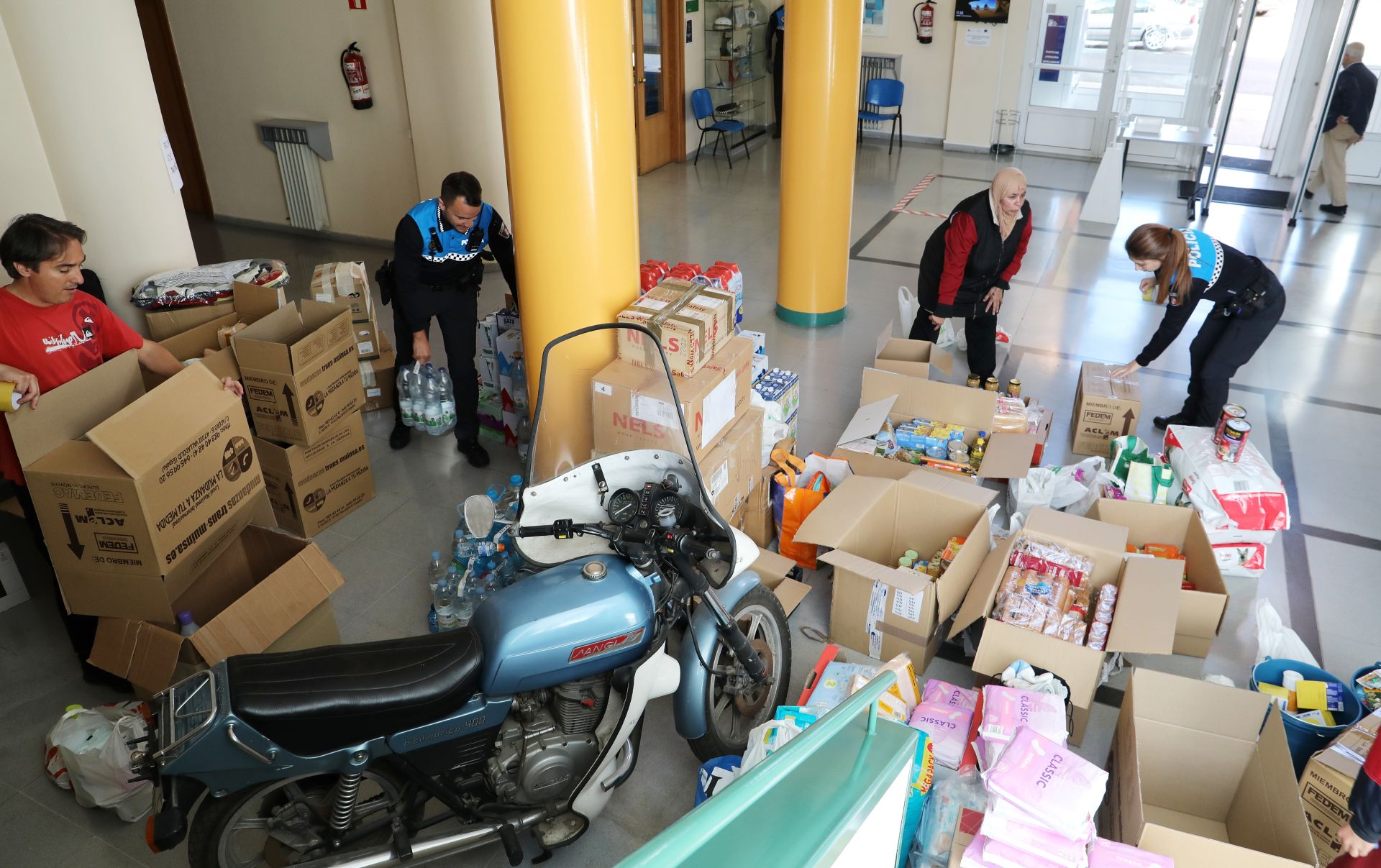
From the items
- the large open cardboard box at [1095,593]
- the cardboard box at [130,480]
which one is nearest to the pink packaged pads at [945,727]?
the large open cardboard box at [1095,593]

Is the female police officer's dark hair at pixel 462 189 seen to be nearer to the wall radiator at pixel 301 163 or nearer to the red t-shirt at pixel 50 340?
the red t-shirt at pixel 50 340

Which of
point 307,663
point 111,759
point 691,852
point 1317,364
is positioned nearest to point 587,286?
point 307,663

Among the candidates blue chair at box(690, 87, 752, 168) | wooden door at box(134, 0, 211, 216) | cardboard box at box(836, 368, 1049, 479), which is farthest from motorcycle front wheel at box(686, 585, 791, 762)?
blue chair at box(690, 87, 752, 168)

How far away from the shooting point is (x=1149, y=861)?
85.6 inches

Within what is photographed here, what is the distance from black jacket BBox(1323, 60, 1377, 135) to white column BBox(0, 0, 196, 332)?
888 cm

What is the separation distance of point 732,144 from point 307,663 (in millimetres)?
9817

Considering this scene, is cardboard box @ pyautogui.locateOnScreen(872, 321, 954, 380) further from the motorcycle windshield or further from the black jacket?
the black jacket

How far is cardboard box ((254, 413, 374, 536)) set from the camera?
409 cm

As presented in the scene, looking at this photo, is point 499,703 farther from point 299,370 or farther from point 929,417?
point 929,417

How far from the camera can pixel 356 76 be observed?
23.6 ft

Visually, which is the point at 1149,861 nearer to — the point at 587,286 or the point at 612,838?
the point at 612,838

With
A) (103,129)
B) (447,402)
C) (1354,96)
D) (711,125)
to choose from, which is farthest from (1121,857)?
(711,125)

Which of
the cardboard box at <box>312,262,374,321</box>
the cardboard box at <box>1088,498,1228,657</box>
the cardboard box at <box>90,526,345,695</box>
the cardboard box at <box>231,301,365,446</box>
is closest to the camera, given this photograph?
the cardboard box at <box>90,526,345,695</box>

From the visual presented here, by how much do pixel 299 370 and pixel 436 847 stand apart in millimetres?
2133
